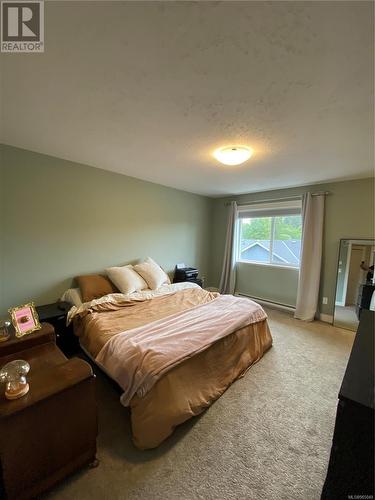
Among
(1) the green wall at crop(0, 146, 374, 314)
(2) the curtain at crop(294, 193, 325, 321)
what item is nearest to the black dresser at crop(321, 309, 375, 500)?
(1) the green wall at crop(0, 146, 374, 314)

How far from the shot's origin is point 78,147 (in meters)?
2.20

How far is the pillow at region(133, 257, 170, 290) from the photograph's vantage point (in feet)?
10.1

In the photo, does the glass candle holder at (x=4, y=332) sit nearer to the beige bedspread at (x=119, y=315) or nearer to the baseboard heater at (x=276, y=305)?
the beige bedspread at (x=119, y=315)

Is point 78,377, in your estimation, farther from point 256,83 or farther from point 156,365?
point 256,83

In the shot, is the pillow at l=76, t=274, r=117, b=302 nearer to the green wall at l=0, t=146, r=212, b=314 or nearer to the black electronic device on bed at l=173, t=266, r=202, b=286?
the green wall at l=0, t=146, r=212, b=314

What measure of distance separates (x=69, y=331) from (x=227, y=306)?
1.76 metres

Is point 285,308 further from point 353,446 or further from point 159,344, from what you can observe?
point 353,446

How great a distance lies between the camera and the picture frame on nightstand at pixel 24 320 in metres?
1.47

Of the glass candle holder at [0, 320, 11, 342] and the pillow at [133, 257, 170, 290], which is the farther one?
the pillow at [133, 257, 170, 290]

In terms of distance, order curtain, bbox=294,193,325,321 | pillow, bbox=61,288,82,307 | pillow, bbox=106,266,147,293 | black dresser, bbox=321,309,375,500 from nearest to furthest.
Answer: black dresser, bbox=321,309,375,500 → pillow, bbox=61,288,82,307 → pillow, bbox=106,266,147,293 → curtain, bbox=294,193,325,321

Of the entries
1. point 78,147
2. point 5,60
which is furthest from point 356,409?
point 78,147

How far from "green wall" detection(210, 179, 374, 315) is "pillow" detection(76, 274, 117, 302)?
2.79 m

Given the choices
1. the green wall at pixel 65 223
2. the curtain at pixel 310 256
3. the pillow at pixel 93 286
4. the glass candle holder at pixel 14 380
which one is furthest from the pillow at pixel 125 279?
the curtain at pixel 310 256

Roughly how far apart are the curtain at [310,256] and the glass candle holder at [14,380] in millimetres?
3650
